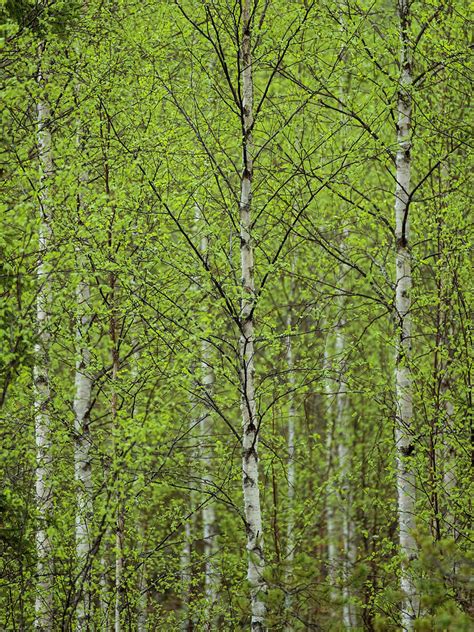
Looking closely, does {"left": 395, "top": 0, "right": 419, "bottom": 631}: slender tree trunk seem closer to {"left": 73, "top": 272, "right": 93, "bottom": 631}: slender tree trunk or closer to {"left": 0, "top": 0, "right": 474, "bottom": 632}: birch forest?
{"left": 0, "top": 0, "right": 474, "bottom": 632}: birch forest

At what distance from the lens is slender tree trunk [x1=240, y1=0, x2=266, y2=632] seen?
5.85 metres

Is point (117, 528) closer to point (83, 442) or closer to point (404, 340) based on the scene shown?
point (83, 442)

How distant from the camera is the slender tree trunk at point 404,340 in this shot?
680 cm

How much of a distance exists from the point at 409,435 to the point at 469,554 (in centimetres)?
201

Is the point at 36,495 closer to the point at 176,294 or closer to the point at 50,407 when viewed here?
the point at 50,407

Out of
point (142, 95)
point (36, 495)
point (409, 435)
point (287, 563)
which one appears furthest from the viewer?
point (142, 95)

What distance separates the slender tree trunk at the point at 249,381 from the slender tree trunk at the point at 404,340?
1.34 metres

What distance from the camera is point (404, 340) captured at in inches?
284

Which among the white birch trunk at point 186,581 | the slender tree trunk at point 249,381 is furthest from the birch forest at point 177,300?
the white birch trunk at point 186,581

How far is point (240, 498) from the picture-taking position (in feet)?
37.1

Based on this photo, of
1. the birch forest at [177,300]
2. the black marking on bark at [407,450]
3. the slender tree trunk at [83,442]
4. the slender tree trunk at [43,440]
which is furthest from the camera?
the black marking on bark at [407,450]

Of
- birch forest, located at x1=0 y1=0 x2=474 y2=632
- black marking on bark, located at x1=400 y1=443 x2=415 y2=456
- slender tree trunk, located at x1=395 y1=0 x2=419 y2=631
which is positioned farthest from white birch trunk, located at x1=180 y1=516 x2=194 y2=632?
black marking on bark, located at x1=400 y1=443 x2=415 y2=456

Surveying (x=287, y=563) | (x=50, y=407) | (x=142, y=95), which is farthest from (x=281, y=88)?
(x=287, y=563)

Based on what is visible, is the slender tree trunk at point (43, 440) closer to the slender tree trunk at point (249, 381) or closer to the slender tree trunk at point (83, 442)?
the slender tree trunk at point (83, 442)
